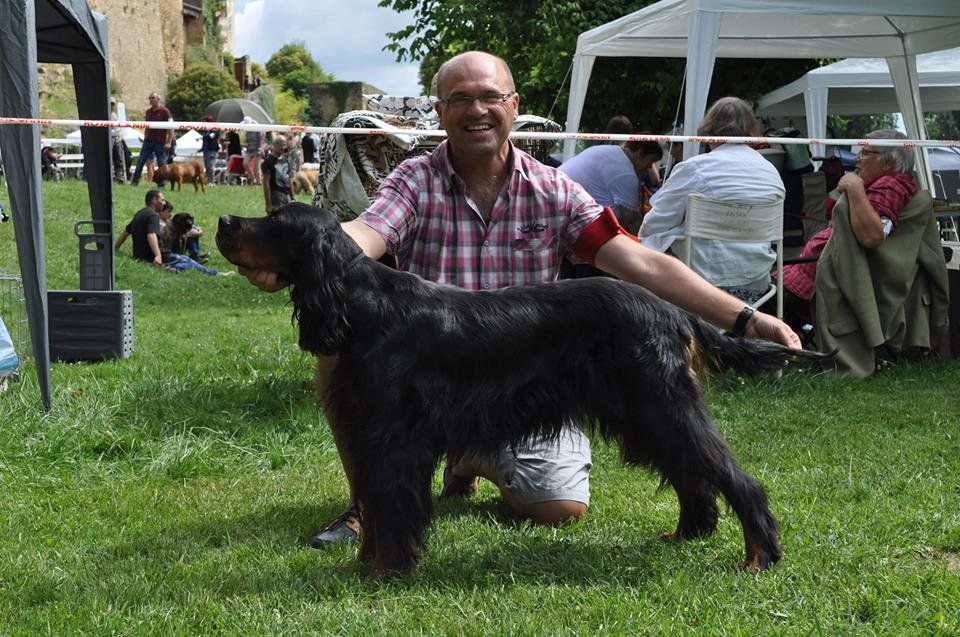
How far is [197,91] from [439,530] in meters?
50.1

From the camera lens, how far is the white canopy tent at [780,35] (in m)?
7.70

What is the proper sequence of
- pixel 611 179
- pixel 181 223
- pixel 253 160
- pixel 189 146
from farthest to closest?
pixel 189 146 < pixel 253 160 < pixel 181 223 < pixel 611 179

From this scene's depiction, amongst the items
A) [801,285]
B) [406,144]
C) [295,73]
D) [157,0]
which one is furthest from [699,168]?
[295,73]

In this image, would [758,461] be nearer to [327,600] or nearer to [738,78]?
[327,600]

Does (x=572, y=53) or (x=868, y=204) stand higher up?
(x=572, y=53)

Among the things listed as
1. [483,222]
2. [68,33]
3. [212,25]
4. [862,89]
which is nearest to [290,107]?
[212,25]

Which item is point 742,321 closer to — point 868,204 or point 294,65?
point 868,204

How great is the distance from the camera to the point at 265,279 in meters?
2.79

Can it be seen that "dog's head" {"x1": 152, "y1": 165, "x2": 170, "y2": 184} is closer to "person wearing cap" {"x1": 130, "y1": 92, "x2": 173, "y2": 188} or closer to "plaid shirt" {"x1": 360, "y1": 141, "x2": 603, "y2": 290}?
"person wearing cap" {"x1": 130, "y1": 92, "x2": 173, "y2": 188}

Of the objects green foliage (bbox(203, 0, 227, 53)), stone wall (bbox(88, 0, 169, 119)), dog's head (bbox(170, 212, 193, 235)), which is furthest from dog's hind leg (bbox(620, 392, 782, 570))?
green foliage (bbox(203, 0, 227, 53))

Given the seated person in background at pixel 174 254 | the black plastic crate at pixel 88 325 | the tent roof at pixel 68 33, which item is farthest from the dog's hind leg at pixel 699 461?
the seated person in background at pixel 174 254

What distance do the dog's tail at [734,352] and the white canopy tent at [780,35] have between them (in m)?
4.91

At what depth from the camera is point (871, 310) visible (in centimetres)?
608

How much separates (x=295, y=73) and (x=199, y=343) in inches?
3457
